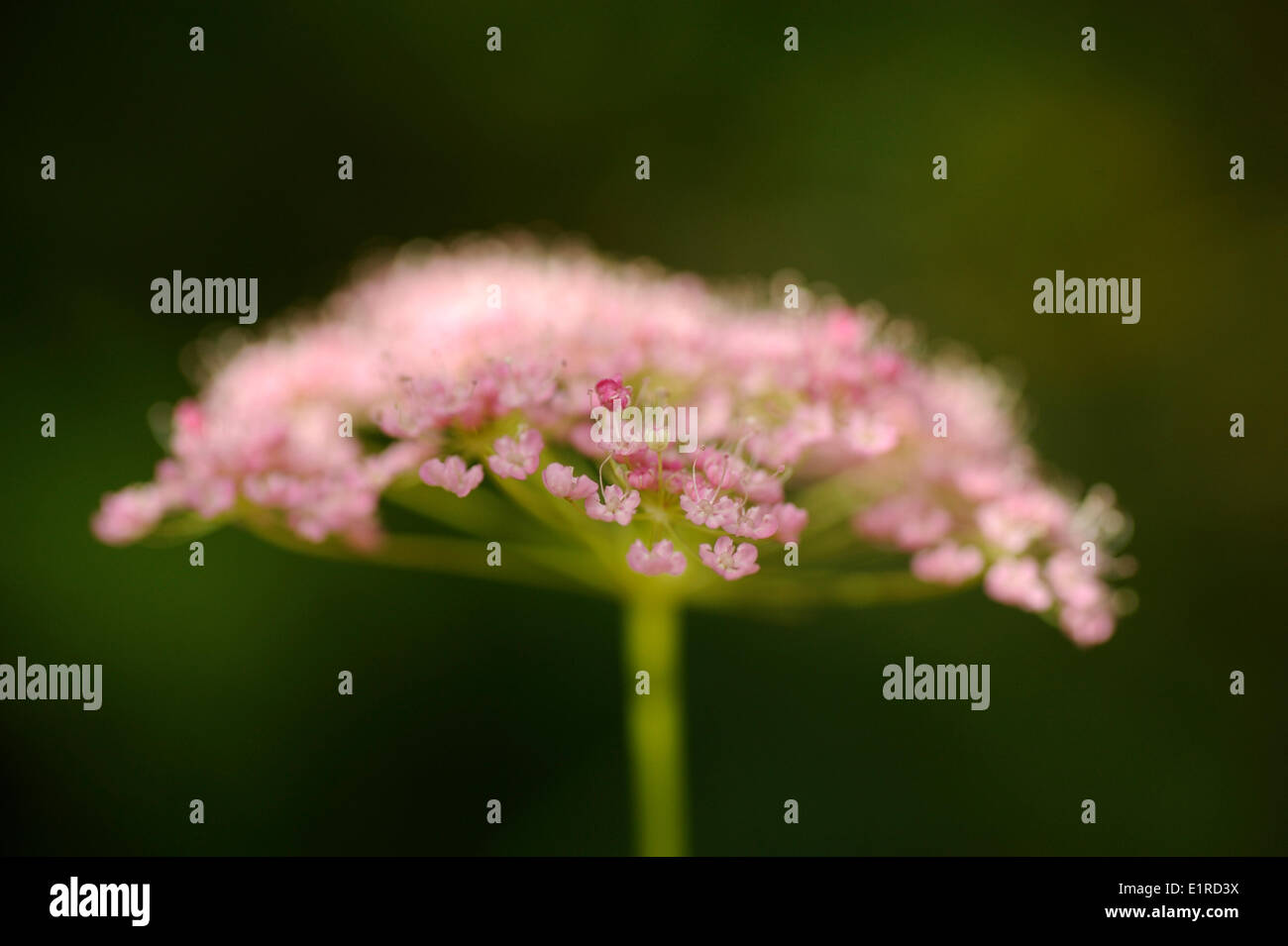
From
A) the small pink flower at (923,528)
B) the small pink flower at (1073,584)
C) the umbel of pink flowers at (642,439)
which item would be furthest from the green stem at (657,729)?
the small pink flower at (1073,584)

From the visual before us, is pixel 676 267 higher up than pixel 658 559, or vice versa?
pixel 676 267

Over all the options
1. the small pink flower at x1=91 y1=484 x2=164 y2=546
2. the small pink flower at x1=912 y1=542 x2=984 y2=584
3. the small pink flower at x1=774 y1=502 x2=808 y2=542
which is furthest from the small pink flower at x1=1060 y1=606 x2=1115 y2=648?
the small pink flower at x1=91 y1=484 x2=164 y2=546

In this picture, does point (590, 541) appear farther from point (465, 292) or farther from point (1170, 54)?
point (1170, 54)

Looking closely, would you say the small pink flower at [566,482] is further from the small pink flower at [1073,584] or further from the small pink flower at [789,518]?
the small pink flower at [1073,584]

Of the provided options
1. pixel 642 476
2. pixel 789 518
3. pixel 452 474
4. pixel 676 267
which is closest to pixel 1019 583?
pixel 789 518

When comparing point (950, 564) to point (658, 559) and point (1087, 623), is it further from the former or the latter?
point (658, 559)

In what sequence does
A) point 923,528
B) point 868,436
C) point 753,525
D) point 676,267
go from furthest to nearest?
1. point 676,267
2. point 923,528
3. point 868,436
4. point 753,525

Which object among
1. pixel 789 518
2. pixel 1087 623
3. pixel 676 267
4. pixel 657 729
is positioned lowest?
pixel 657 729
